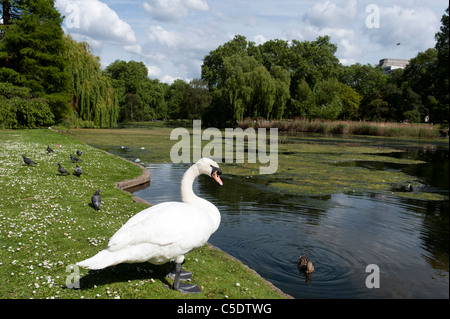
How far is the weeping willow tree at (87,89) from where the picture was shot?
42.2 meters

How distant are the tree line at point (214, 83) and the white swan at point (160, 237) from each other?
4307mm

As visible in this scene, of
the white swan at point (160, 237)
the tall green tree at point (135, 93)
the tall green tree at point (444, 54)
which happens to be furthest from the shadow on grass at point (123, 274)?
the tall green tree at point (135, 93)

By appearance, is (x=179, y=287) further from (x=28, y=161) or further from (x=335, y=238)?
(x=28, y=161)

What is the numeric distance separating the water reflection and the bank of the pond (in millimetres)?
1246

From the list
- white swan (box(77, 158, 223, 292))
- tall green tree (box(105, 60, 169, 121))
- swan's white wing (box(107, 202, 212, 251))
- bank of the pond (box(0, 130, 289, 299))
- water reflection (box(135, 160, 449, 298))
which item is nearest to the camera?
white swan (box(77, 158, 223, 292))

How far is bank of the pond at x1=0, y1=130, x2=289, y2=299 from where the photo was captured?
4.75 meters

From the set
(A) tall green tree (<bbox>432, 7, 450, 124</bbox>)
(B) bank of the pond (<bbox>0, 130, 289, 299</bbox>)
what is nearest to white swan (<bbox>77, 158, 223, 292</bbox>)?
(B) bank of the pond (<bbox>0, 130, 289, 299</bbox>)

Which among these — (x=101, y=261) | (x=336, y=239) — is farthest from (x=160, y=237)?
(x=336, y=239)

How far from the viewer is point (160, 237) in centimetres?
457

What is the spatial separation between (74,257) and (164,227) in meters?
2.09

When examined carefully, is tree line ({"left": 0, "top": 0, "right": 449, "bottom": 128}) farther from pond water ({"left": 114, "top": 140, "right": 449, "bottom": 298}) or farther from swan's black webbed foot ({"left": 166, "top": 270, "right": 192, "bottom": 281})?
swan's black webbed foot ({"left": 166, "top": 270, "right": 192, "bottom": 281})

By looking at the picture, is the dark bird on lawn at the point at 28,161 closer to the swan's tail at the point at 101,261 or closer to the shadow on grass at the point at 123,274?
the shadow on grass at the point at 123,274

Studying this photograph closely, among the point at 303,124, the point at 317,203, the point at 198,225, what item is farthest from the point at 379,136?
the point at 198,225
